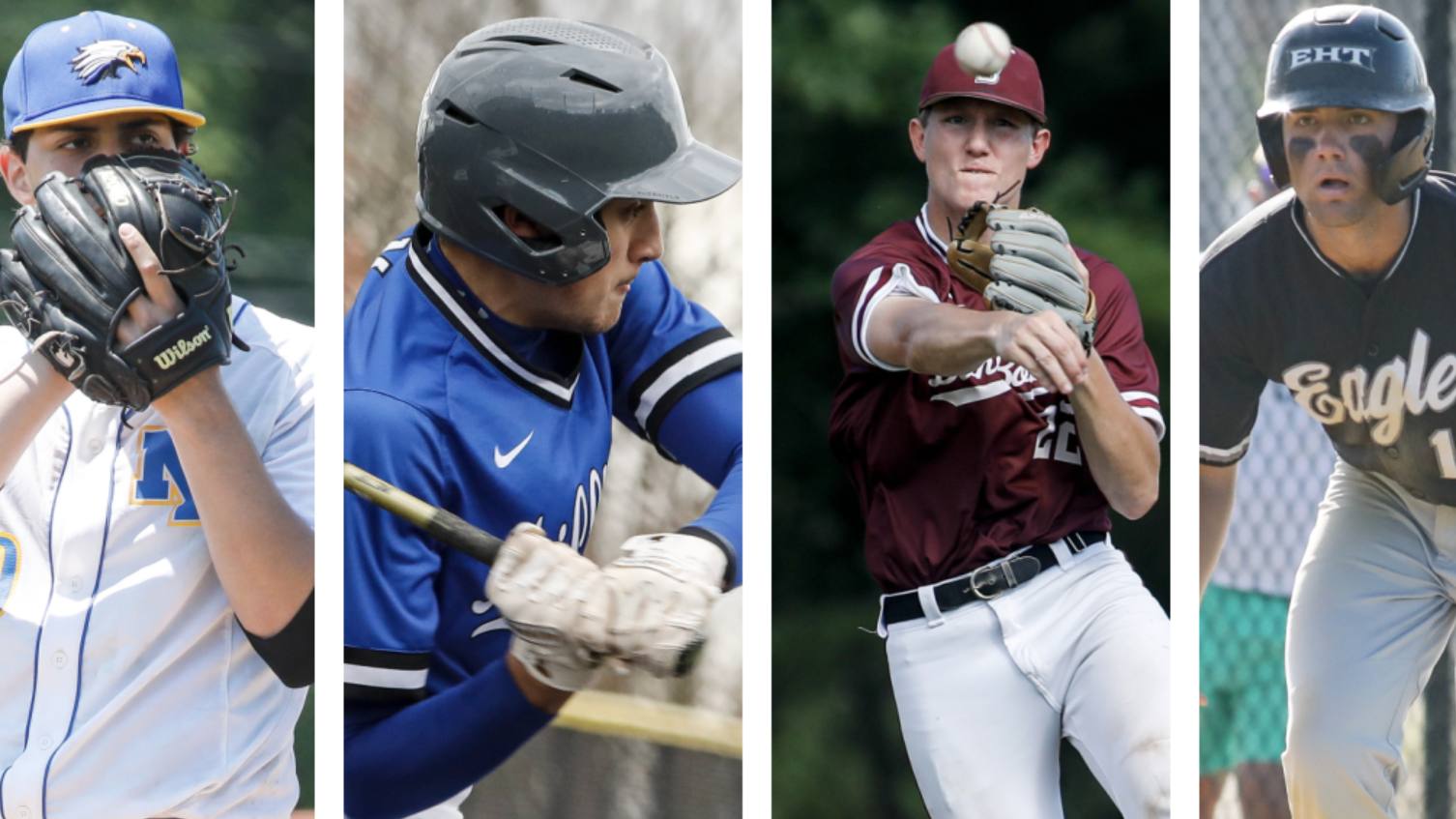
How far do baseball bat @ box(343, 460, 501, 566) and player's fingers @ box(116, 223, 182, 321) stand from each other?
55 cm

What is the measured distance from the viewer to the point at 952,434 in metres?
3.56

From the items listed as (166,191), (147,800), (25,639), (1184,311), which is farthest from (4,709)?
(1184,311)

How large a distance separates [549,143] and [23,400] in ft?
4.06

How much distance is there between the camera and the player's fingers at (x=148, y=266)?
3291 mm

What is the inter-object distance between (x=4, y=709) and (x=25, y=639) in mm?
153

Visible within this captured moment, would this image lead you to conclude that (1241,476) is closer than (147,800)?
No

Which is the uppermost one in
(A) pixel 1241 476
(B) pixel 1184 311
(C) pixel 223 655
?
(B) pixel 1184 311

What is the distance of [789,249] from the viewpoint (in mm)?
3701

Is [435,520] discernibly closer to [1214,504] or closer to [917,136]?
[917,136]

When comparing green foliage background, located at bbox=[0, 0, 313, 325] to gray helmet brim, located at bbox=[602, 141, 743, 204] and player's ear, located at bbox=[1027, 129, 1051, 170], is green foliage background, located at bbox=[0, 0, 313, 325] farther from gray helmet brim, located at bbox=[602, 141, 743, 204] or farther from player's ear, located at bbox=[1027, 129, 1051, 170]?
player's ear, located at bbox=[1027, 129, 1051, 170]

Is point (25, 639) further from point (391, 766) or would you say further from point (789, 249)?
point (789, 249)

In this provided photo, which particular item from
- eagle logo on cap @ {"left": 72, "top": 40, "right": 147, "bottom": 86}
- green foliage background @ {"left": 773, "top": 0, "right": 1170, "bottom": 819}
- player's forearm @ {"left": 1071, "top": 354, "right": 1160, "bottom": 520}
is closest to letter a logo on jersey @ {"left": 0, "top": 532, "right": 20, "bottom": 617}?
eagle logo on cap @ {"left": 72, "top": 40, "right": 147, "bottom": 86}

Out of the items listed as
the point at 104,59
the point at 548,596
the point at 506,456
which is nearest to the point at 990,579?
the point at 548,596

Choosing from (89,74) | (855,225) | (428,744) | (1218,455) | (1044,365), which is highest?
(89,74)
